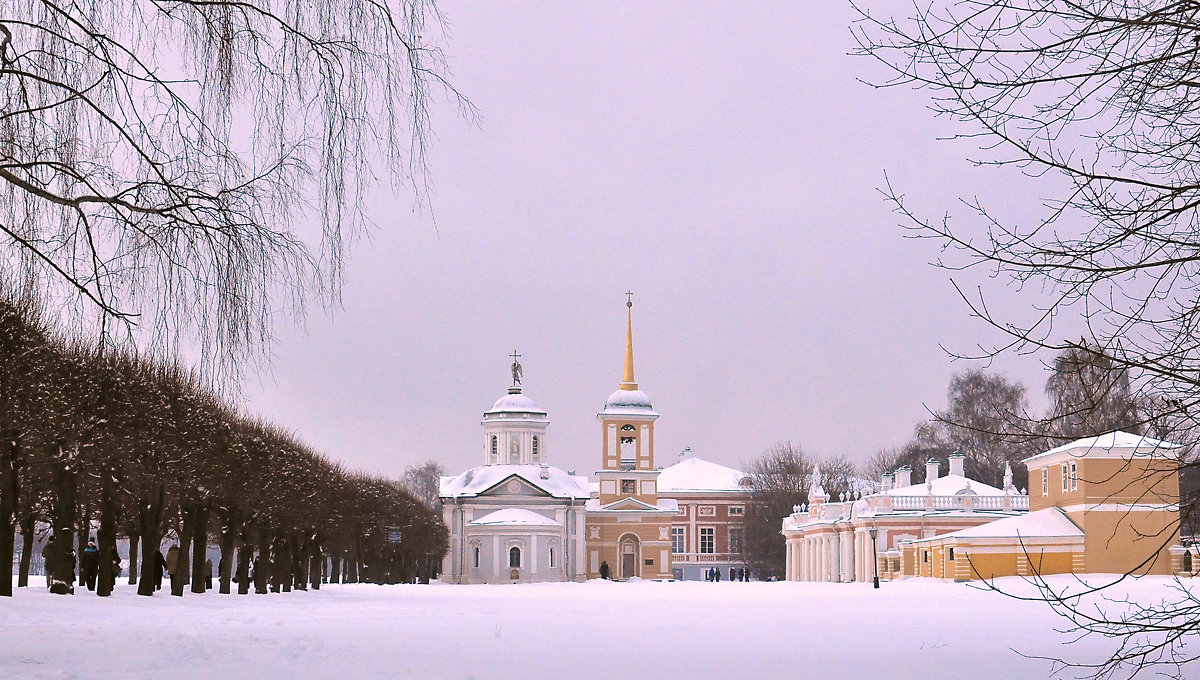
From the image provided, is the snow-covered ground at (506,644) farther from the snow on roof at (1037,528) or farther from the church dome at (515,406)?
the church dome at (515,406)

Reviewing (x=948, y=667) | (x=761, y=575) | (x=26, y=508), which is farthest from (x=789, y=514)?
(x=948, y=667)

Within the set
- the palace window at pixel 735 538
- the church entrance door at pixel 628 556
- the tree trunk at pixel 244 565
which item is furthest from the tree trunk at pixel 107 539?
the palace window at pixel 735 538

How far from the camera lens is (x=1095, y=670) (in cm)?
1388

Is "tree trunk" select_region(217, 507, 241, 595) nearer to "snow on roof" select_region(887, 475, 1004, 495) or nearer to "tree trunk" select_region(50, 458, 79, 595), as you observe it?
"tree trunk" select_region(50, 458, 79, 595)

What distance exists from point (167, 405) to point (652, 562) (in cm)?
6819

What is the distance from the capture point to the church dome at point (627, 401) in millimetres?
96750

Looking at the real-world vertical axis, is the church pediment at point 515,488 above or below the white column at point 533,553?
above

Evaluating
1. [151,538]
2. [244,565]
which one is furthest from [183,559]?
[244,565]

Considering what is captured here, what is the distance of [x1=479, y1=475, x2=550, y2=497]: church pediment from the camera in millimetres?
93500

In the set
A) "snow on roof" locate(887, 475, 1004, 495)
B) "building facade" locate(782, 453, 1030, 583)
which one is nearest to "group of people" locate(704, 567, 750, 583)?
"building facade" locate(782, 453, 1030, 583)

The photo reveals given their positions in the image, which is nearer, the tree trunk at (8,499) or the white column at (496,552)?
the tree trunk at (8,499)

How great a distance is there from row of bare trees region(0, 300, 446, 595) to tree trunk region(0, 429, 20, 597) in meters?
0.03

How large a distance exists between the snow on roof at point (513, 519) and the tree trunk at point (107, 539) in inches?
2347

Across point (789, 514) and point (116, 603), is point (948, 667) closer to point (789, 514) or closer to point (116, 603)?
point (116, 603)
